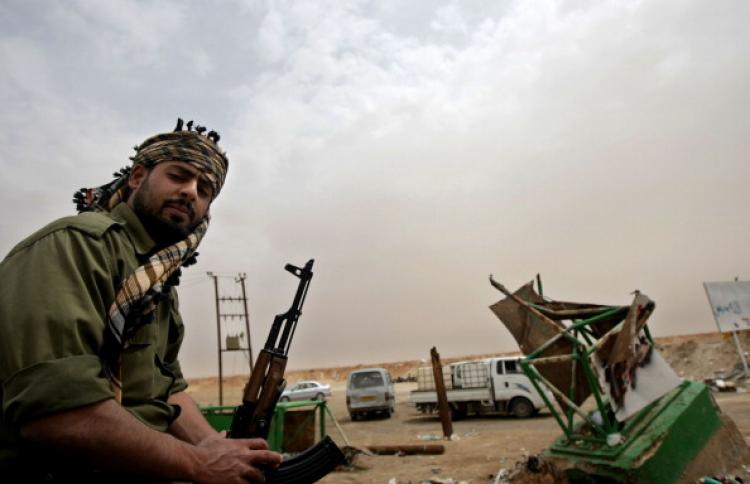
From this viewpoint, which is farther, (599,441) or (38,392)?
(599,441)

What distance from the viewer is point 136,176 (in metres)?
2.05

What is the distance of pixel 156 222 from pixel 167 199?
0.12m

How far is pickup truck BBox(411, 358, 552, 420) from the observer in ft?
47.9

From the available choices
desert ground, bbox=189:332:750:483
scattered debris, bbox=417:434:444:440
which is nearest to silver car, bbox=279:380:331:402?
desert ground, bbox=189:332:750:483

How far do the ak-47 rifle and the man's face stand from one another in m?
0.82

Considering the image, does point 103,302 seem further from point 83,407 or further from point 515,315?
point 515,315

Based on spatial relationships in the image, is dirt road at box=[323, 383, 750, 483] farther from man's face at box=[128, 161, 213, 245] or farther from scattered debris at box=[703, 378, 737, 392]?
man's face at box=[128, 161, 213, 245]

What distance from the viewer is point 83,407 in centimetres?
110

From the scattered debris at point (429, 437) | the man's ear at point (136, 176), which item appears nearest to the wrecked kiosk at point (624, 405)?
the man's ear at point (136, 176)

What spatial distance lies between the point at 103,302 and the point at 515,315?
19.0 ft

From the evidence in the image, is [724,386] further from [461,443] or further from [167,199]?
[167,199]

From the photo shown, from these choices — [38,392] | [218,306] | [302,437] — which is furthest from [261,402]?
[218,306]

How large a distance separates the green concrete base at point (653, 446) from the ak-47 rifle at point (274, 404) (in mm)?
3396

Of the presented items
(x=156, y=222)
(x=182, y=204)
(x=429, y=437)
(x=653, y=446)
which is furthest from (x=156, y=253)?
(x=429, y=437)
